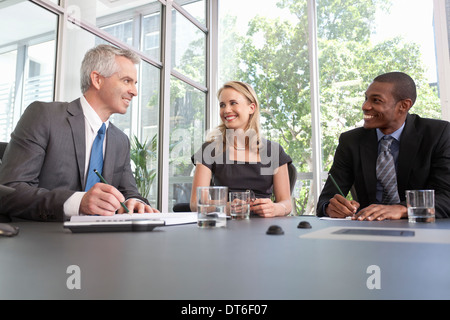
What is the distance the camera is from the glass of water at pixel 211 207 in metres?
1.10

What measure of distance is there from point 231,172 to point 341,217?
2.96ft

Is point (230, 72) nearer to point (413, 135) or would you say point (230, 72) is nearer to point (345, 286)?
point (413, 135)

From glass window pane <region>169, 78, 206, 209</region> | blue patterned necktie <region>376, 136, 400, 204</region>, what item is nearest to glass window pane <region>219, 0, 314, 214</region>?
glass window pane <region>169, 78, 206, 209</region>

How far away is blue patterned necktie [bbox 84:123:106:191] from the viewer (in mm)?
1691

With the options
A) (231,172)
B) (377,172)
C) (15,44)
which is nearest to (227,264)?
(377,172)

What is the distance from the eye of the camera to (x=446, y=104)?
15.3 feet

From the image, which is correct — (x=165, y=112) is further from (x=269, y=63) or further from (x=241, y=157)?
(x=241, y=157)

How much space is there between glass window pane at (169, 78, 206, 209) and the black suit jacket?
138 inches

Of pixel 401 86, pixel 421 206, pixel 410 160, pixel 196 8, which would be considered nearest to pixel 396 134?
pixel 410 160

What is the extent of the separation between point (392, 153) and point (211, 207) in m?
1.38

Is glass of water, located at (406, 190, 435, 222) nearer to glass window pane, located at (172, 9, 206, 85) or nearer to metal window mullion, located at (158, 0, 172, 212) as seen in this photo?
metal window mullion, located at (158, 0, 172, 212)

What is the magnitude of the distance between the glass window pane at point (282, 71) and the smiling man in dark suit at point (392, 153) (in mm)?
3145

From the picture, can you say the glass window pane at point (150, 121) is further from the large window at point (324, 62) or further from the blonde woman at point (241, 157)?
the blonde woman at point (241, 157)

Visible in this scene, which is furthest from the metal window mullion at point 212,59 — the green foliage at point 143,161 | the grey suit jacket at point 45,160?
the grey suit jacket at point 45,160
